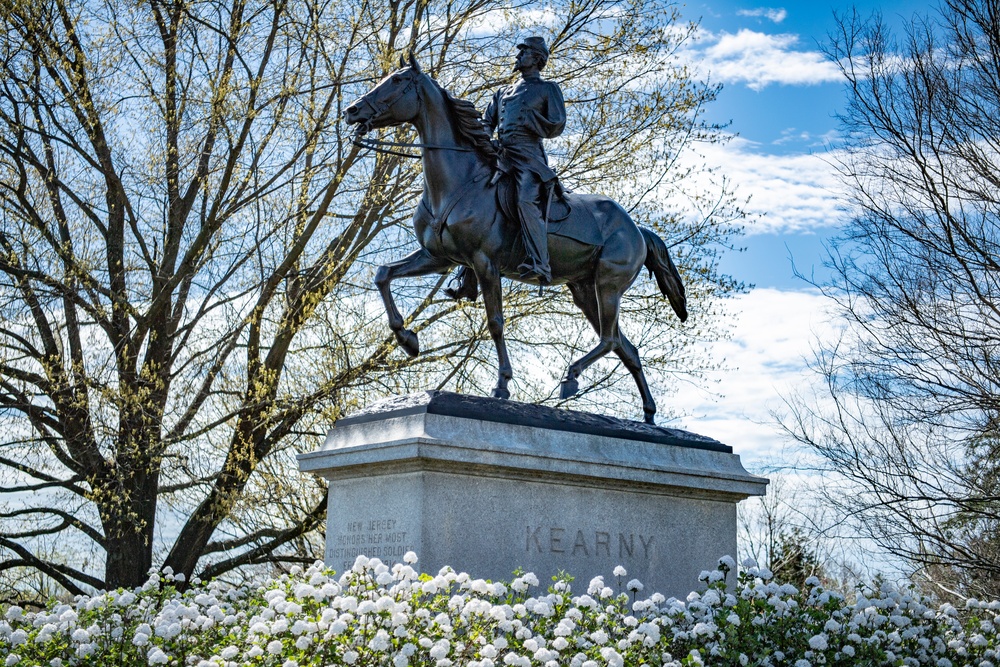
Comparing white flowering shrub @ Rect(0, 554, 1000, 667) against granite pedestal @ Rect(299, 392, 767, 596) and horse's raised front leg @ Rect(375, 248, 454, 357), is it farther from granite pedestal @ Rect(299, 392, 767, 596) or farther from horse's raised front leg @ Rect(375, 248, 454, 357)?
horse's raised front leg @ Rect(375, 248, 454, 357)

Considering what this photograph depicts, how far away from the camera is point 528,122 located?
8.50 m

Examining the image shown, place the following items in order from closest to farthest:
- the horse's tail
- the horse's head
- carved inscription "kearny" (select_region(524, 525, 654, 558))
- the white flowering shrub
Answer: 1. the white flowering shrub
2. carved inscription "kearny" (select_region(524, 525, 654, 558))
3. the horse's head
4. the horse's tail

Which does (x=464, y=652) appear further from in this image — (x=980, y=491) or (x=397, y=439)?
(x=980, y=491)

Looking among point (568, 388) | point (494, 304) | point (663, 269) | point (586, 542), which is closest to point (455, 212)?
point (494, 304)

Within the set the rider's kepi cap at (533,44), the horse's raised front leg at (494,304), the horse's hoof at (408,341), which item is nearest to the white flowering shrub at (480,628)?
the horse's raised front leg at (494,304)

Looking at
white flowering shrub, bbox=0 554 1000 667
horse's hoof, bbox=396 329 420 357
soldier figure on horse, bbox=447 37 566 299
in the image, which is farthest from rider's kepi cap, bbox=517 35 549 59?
white flowering shrub, bbox=0 554 1000 667

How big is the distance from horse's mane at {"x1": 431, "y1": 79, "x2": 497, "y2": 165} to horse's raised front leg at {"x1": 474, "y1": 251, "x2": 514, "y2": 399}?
805 mm

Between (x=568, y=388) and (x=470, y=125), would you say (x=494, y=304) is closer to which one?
(x=568, y=388)

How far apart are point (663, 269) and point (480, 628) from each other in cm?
459

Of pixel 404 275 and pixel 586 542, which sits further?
pixel 404 275

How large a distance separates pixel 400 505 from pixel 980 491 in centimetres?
976

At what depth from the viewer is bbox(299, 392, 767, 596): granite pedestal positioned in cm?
703

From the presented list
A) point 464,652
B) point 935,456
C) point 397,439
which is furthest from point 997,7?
point 464,652

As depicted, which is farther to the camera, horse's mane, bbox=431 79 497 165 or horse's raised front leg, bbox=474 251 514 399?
horse's mane, bbox=431 79 497 165
